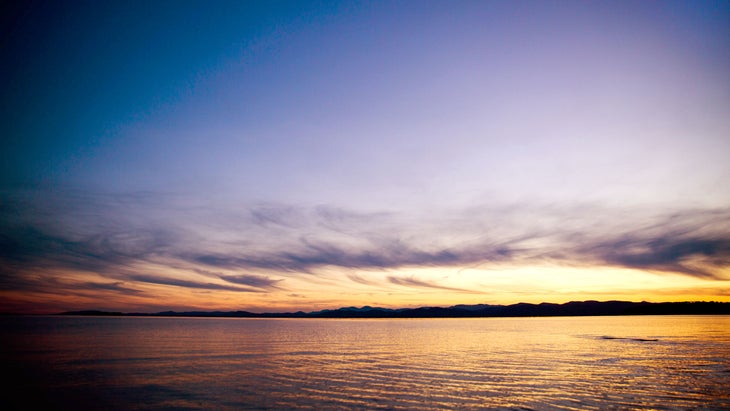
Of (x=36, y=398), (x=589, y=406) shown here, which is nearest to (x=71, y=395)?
(x=36, y=398)

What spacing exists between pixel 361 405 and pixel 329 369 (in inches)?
615

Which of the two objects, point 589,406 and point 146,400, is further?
point 146,400

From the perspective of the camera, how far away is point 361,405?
2527cm

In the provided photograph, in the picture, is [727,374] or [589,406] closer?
[589,406]

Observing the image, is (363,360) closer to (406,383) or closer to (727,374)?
(406,383)

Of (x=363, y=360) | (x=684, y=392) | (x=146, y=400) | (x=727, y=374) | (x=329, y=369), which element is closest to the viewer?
(x=146, y=400)

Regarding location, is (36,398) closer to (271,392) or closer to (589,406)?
(271,392)

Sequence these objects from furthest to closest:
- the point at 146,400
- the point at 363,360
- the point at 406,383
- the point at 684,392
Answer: the point at 363,360, the point at 406,383, the point at 684,392, the point at 146,400

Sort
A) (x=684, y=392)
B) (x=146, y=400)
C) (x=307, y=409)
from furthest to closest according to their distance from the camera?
(x=684, y=392) → (x=146, y=400) → (x=307, y=409)

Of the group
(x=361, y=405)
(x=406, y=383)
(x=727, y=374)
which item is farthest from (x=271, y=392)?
(x=727, y=374)

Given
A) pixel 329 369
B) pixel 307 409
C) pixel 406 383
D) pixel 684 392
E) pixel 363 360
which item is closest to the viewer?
pixel 307 409

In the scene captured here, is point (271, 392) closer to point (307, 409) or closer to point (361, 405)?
point (307, 409)

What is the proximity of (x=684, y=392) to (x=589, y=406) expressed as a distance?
418 inches

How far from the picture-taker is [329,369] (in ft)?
131
